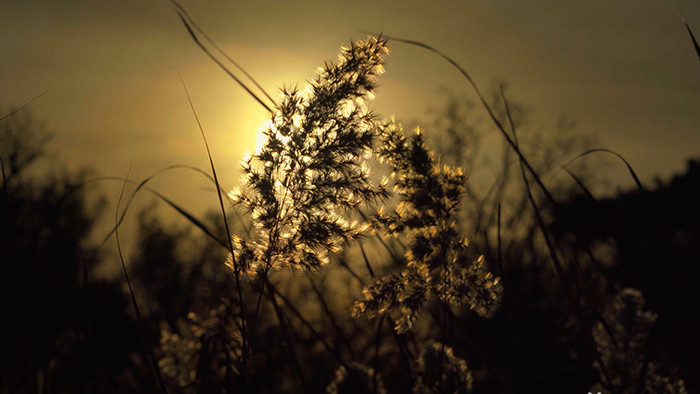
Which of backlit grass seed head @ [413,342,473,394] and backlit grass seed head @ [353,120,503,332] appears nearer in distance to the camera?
backlit grass seed head @ [353,120,503,332]

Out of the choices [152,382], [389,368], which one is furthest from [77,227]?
[152,382]

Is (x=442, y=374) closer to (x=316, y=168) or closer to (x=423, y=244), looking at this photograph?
(x=423, y=244)

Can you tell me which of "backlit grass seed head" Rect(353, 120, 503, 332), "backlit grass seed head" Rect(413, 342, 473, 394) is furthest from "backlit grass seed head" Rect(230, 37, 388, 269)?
"backlit grass seed head" Rect(413, 342, 473, 394)

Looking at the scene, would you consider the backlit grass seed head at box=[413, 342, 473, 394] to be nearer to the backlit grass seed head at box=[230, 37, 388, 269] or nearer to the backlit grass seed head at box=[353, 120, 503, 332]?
the backlit grass seed head at box=[353, 120, 503, 332]

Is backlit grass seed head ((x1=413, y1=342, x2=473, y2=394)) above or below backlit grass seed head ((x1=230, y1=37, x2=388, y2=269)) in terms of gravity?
below

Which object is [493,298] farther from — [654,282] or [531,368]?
[531,368]

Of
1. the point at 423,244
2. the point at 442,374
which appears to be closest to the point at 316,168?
the point at 423,244

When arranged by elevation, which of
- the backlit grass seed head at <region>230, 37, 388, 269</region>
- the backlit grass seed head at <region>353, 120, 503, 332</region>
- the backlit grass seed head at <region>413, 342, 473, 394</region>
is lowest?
the backlit grass seed head at <region>413, 342, 473, 394</region>
